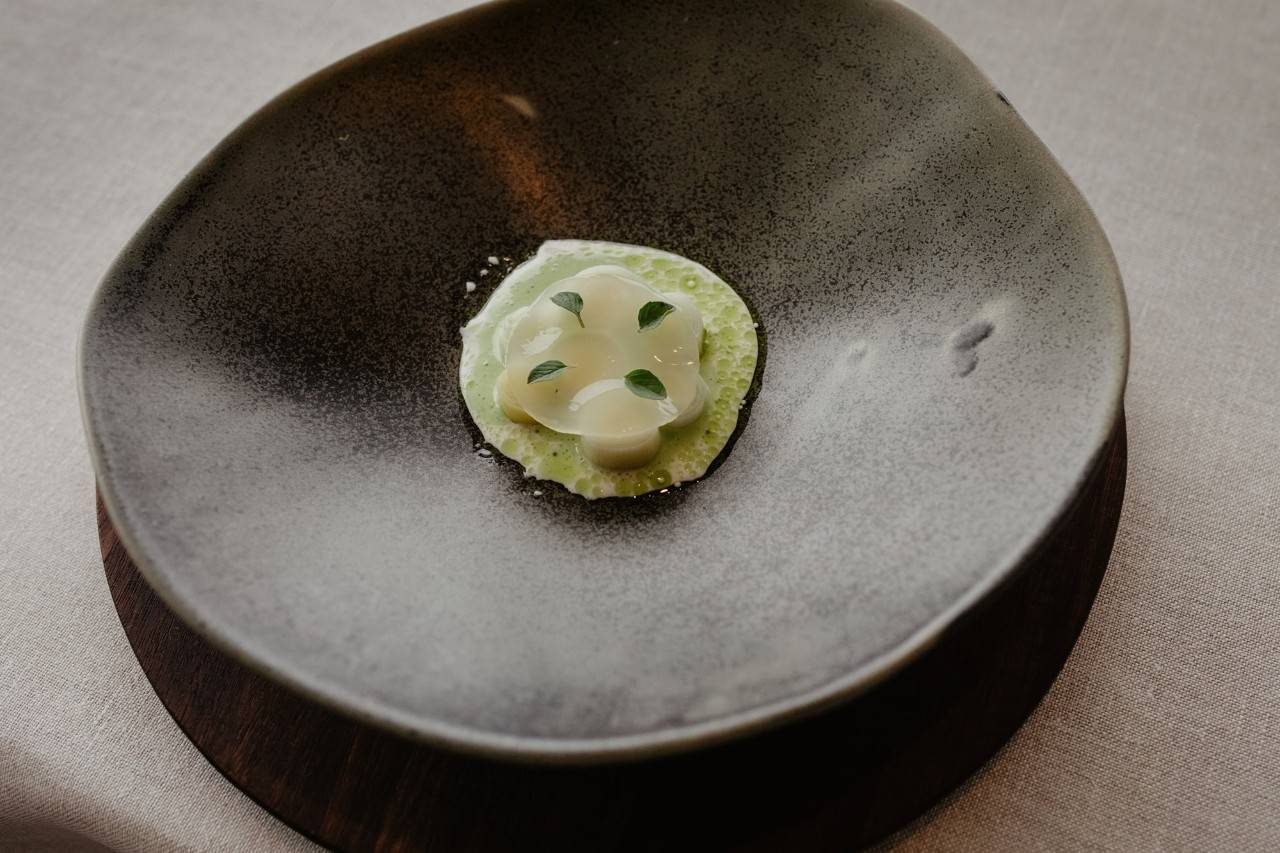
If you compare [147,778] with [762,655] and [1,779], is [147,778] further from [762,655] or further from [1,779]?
[762,655]

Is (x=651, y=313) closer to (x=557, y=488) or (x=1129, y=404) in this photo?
(x=557, y=488)

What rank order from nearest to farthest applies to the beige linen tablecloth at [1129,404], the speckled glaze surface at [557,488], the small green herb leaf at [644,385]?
the speckled glaze surface at [557,488]
the beige linen tablecloth at [1129,404]
the small green herb leaf at [644,385]

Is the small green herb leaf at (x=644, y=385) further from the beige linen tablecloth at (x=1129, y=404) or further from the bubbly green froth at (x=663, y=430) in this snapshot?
the beige linen tablecloth at (x=1129, y=404)

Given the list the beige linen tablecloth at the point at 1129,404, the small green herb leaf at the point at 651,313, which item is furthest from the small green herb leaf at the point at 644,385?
the beige linen tablecloth at the point at 1129,404

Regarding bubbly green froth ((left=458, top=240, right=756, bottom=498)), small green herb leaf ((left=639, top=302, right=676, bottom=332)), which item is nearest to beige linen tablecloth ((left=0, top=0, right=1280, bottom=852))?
bubbly green froth ((left=458, top=240, right=756, bottom=498))

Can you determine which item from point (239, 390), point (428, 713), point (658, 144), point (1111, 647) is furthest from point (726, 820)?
point (658, 144)
